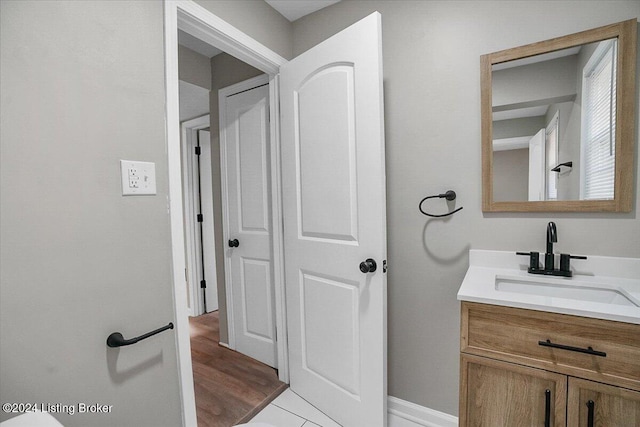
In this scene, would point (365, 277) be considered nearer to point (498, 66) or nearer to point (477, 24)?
point (498, 66)

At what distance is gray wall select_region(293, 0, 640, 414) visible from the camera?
1.32 metres

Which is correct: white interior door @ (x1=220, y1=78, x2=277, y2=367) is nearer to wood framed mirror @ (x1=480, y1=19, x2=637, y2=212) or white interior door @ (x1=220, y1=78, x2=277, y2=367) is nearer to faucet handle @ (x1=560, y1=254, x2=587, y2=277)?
wood framed mirror @ (x1=480, y1=19, x2=637, y2=212)

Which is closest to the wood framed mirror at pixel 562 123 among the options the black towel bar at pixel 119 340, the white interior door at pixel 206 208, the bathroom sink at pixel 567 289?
the bathroom sink at pixel 567 289

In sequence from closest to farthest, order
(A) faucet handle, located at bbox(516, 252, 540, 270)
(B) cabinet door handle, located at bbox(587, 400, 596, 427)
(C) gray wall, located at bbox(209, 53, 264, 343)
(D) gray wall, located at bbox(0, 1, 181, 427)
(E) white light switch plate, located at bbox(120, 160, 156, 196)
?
(D) gray wall, located at bbox(0, 1, 181, 427) < (B) cabinet door handle, located at bbox(587, 400, 596, 427) < (E) white light switch plate, located at bbox(120, 160, 156, 196) < (A) faucet handle, located at bbox(516, 252, 540, 270) < (C) gray wall, located at bbox(209, 53, 264, 343)

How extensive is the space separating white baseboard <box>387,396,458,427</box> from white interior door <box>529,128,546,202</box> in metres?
1.22

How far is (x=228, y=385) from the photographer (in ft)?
6.60

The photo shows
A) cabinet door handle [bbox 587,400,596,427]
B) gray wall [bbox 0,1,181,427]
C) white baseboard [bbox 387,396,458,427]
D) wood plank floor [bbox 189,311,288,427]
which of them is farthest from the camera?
wood plank floor [bbox 189,311,288,427]

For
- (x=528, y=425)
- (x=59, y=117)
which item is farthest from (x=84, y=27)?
(x=528, y=425)

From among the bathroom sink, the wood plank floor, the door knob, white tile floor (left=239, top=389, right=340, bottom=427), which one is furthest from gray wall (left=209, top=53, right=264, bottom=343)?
the bathroom sink

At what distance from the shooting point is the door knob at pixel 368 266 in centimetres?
141

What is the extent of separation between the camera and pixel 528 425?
102 centimetres

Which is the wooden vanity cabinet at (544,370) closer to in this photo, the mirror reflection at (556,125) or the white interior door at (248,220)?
the mirror reflection at (556,125)

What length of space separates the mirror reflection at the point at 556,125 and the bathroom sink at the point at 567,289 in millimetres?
370

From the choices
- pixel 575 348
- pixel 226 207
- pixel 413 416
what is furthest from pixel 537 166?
pixel 226 207
